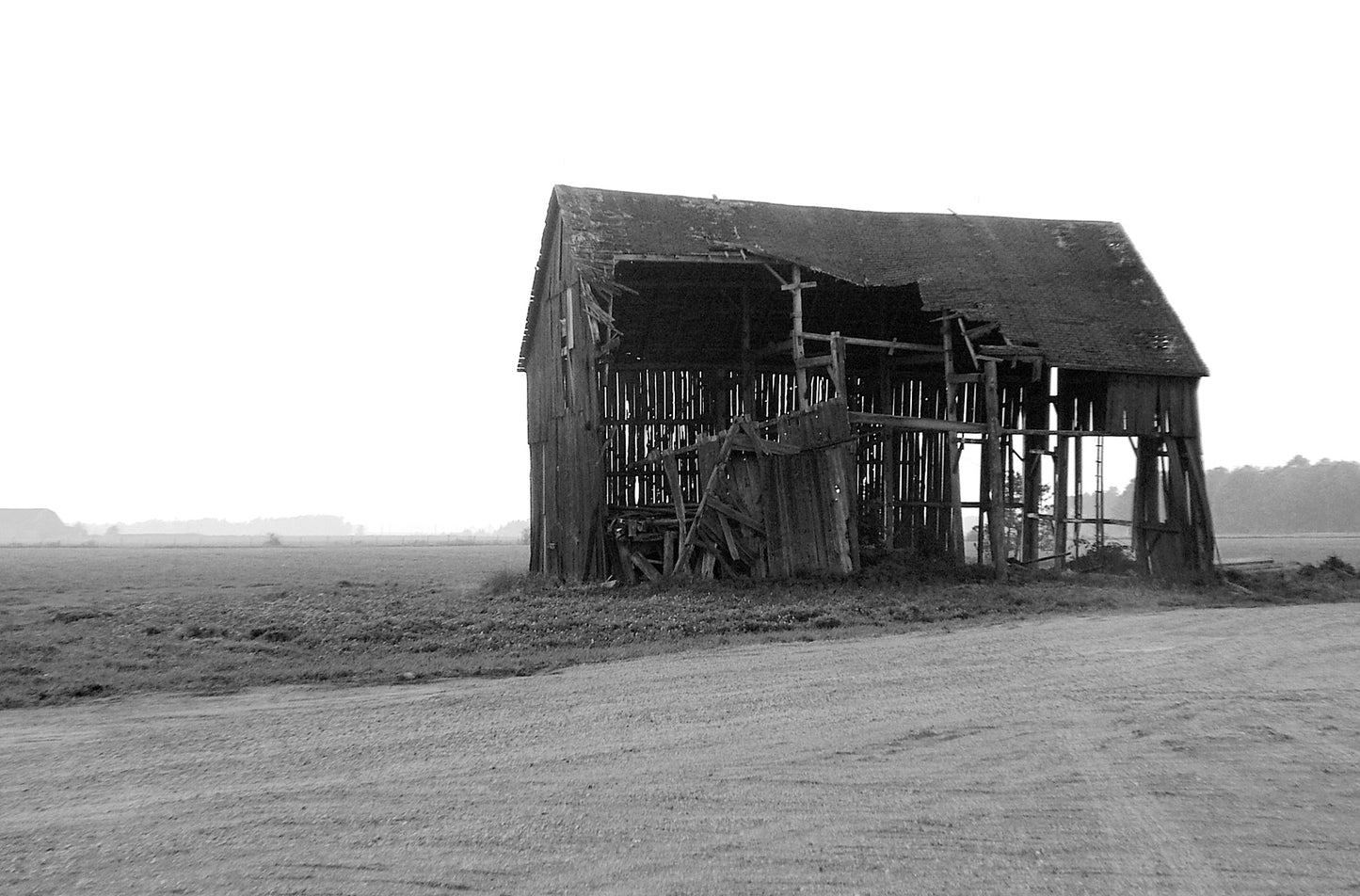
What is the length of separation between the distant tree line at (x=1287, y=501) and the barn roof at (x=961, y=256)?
185 feet

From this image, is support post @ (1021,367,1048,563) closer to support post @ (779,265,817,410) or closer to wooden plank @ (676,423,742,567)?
support post @ (779,265,817,410)

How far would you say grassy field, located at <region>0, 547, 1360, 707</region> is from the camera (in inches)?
444

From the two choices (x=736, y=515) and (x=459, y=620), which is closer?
(x=459, y=620)

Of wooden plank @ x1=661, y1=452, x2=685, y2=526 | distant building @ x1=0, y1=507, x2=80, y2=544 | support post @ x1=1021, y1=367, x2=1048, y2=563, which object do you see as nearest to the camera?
wooden plank @ x1=661, y1=452, x2=685, y2=526

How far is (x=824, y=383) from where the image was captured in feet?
85.5

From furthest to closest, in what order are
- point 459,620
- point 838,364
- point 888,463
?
point 888,463 → point 838,364 → point 459,620

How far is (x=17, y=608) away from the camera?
19.8 m

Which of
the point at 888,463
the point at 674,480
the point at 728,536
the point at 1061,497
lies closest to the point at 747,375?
the point at 888,463

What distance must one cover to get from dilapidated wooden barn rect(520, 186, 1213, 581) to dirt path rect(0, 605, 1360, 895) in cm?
969

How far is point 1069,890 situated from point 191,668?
372 inches

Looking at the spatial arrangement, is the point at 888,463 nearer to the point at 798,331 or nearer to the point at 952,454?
the point at 952,454

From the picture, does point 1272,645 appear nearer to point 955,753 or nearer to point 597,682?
point 955,753

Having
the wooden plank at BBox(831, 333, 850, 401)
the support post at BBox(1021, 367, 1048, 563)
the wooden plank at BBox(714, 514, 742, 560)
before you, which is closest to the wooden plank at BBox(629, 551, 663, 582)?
the wooden plank at BBox(714, 514, 742, 560)

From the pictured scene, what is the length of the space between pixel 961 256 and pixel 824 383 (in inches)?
170
